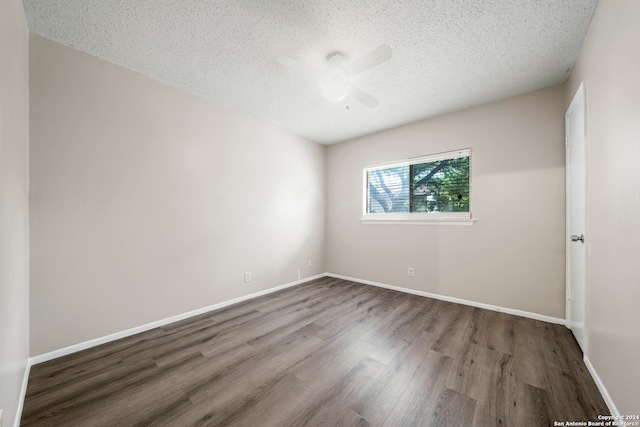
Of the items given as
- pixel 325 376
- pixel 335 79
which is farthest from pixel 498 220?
pixel 325 376

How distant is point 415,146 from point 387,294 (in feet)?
7.33

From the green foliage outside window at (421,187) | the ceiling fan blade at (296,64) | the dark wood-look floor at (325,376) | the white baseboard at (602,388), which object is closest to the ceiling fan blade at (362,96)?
the ceiling fan blade at (296,64)

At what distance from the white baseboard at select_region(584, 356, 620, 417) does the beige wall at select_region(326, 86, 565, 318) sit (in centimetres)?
91

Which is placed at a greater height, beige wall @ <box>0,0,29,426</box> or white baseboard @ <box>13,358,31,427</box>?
beige wall @ <box>0,0,29,426</box>

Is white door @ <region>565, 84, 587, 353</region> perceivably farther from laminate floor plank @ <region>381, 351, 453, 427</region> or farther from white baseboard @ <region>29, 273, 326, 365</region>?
white baseboard @ <region>29, 273, 326, 365</region>

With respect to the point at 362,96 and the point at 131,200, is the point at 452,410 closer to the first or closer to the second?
the point at 362,96

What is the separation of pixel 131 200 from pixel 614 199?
11.8ft

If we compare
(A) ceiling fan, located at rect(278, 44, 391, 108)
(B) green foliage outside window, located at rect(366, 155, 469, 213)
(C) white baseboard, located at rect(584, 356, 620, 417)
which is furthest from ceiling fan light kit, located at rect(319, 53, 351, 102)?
(C) white baseboard, located at rect(584, 356, 620, 417)

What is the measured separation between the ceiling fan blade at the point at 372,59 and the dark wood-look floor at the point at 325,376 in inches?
88.9

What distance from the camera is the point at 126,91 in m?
2.20

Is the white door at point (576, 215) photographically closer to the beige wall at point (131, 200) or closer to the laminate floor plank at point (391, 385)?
the laminate floor plank at point (391, 385)

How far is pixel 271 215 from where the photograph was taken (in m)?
3.49

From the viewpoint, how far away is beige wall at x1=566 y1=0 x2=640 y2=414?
3.55 feet

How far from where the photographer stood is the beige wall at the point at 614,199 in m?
1.08
